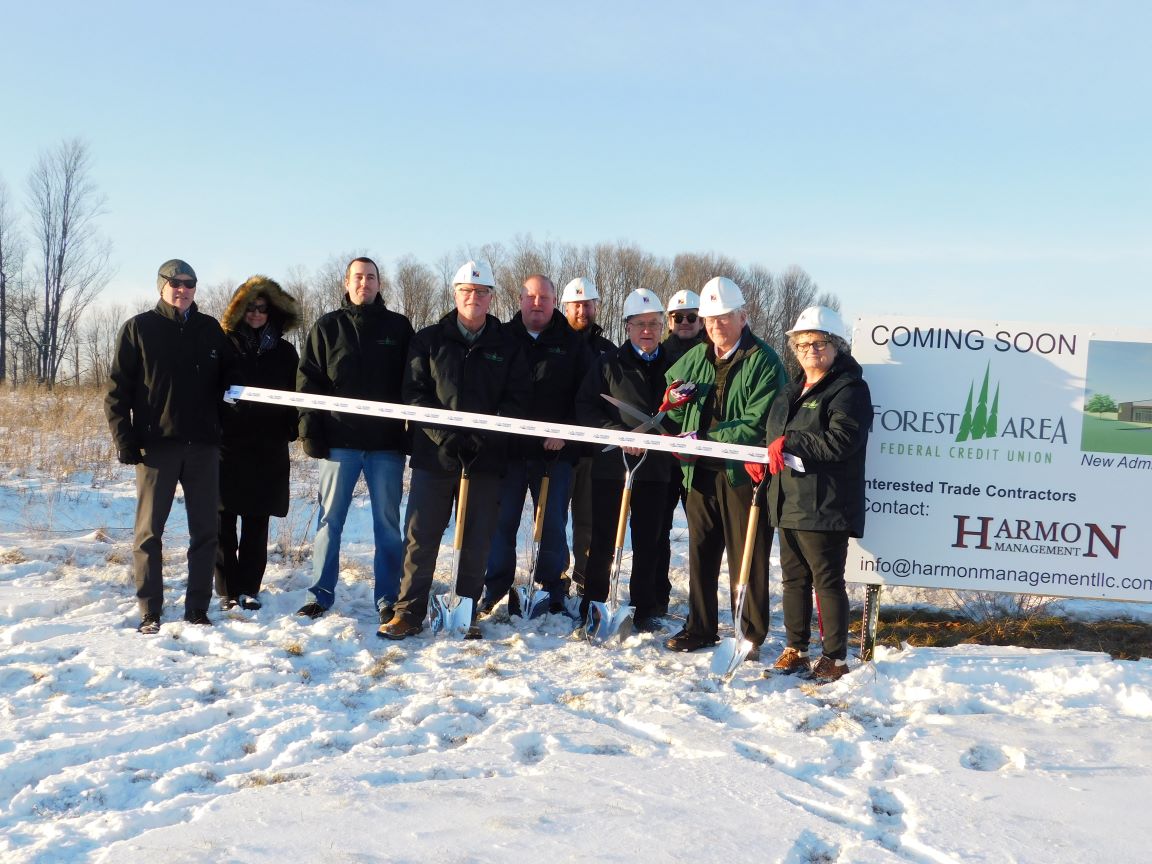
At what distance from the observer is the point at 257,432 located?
22.1ft

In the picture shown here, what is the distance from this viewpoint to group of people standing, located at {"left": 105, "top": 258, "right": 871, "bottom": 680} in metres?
5.65

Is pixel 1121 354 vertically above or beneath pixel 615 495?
above

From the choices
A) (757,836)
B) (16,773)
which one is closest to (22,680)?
(16,773)

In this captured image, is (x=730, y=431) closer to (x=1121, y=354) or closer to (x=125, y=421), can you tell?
(x=1121, y=354)

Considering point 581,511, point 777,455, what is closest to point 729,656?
point 777,455

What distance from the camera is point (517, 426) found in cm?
612

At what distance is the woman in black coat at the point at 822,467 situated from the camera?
5.47 m

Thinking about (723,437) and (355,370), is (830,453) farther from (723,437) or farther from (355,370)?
(355,370)

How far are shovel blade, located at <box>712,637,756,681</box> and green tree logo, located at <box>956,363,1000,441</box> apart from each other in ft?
6.63

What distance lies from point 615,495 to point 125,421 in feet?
10.7

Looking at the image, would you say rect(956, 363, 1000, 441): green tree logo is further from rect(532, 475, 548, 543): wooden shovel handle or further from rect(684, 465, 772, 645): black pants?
rect(532, 475, 548, 543): wooden shovel handle

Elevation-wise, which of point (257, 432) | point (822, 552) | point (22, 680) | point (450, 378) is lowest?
point (22, 680)

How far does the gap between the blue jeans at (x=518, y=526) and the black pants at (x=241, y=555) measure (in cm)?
168

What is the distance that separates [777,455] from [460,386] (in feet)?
6.96
